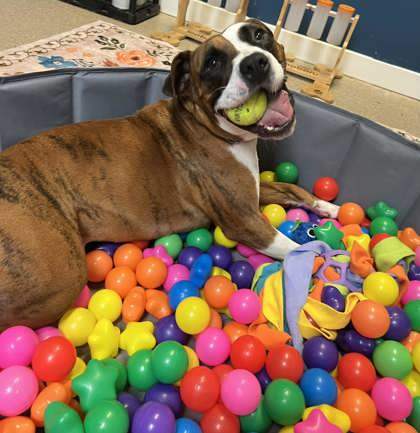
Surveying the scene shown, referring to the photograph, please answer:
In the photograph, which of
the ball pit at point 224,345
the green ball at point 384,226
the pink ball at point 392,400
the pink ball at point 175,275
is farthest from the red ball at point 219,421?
the green ball at point 384,226

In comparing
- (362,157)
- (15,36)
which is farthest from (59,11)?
(362,157)

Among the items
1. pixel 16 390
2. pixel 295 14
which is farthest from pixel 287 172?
pixel 295 14

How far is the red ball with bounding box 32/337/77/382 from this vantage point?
1.27 metres

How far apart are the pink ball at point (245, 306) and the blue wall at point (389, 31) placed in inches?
97.4

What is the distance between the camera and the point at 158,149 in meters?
1.63

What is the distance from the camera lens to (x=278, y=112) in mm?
1543

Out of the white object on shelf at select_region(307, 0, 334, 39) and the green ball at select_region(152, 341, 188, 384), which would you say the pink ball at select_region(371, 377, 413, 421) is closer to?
the green ball at select_region(152, 341, 188, 384)

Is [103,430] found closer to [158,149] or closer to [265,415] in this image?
[265,415]

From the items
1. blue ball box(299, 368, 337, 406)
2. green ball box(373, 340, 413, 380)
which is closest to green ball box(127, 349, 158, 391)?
blue ball box(299, 368, 337, 406)

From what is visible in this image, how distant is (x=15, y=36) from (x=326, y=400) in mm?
3093

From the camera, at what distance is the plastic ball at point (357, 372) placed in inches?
53.5

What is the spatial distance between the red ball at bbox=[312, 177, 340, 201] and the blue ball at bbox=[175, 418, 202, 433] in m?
1.25

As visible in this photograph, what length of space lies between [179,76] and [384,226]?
1.05 meters

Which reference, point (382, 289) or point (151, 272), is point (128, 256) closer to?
point (151, 272)
